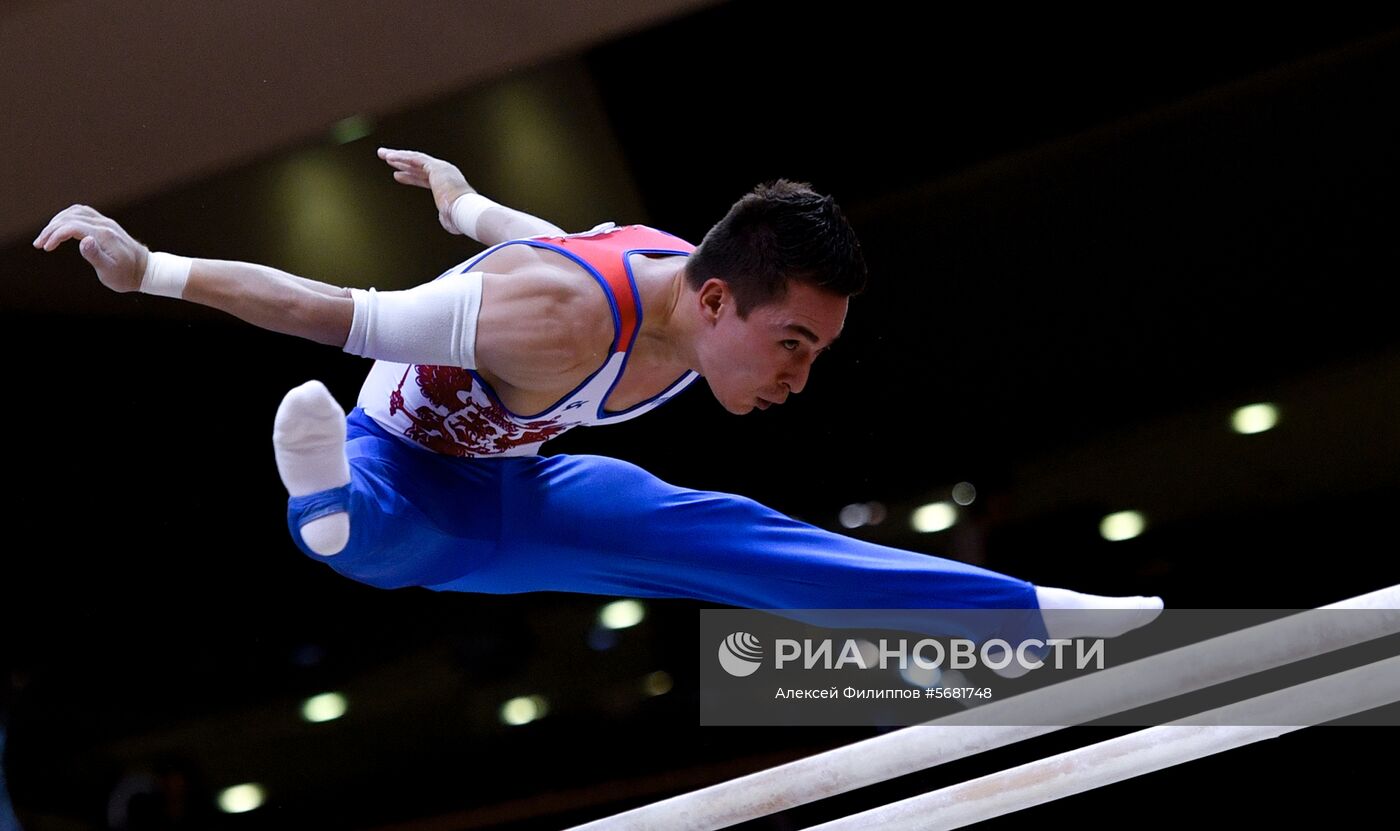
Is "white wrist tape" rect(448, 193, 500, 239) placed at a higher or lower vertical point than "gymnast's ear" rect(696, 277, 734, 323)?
A: higher

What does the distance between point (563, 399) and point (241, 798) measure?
1.94 metres

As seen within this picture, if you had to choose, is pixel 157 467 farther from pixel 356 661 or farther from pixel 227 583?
pixel 356 661

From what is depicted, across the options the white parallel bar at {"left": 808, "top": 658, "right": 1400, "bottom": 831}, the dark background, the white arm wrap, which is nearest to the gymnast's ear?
the white arm wrap

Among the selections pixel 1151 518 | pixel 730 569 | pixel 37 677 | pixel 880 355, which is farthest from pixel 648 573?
pixel 37 677

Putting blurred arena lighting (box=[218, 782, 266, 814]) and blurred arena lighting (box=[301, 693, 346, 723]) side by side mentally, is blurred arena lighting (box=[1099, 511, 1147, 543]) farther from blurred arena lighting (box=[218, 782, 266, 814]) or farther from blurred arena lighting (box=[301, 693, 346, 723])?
blurred arena lighting (box=[218, 782, 266, 814])

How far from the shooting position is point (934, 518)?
3.16 meters

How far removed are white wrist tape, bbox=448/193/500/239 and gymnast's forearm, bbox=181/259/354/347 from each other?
0.52 metres

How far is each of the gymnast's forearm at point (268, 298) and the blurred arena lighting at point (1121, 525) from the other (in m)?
2.01

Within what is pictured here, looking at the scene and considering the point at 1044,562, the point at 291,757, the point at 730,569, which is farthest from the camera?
the point at 291,757

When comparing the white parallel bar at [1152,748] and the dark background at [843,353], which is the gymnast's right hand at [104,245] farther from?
the dark background at [843,353]

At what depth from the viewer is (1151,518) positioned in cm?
311

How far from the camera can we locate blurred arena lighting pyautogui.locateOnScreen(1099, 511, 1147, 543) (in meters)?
3.09

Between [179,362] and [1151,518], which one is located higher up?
[179,362]

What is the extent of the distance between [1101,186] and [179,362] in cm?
214
